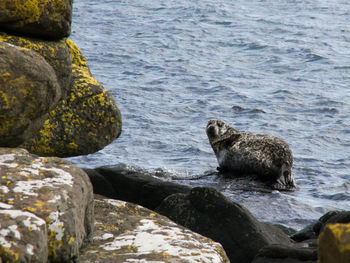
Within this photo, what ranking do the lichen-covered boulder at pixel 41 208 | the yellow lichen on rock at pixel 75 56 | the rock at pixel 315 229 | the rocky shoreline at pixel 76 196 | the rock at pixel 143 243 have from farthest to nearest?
the yellow lichen on rock at pixel 75 56 < the rock at pixel 315 229 < the rock at pixel 143 243 < the rocky shoreline at pixel 76 196 < the lichen-covered boulder at pixel 41 208

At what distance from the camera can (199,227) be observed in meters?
7.95

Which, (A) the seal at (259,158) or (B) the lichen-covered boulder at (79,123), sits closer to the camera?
(B) the lichen-covered boulder at (79,123)

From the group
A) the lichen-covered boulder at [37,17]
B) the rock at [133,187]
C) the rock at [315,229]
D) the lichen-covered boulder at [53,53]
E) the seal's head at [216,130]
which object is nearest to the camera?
the lichen-covered boulder at [37,17]

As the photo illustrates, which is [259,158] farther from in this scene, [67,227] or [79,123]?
[67,227]

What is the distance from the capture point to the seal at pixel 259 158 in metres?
12.4

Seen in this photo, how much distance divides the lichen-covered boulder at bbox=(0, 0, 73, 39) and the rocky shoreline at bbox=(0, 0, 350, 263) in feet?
0.04

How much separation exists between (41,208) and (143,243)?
120 centimetres

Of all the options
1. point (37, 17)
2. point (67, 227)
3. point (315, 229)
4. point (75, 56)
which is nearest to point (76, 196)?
point (67, 227)

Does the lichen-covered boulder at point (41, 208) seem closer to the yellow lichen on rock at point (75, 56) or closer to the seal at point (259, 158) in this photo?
the yellow lichen on rock at point (75, 56)

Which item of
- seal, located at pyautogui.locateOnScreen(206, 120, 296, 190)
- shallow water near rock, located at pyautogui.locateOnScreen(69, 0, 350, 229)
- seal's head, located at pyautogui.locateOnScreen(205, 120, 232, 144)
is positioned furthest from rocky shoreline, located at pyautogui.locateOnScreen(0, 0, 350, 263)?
seal's head, located at pyautogui.locateOnScreen(205, 120, 232, 144)

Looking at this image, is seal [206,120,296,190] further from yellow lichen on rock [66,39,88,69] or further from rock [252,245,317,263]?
rock [252,245,317,263]

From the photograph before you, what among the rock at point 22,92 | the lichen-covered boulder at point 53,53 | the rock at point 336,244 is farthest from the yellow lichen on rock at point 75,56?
the rock at point 336,244

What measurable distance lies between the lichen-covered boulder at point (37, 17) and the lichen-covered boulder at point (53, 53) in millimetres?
118

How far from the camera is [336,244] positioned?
307 cm
